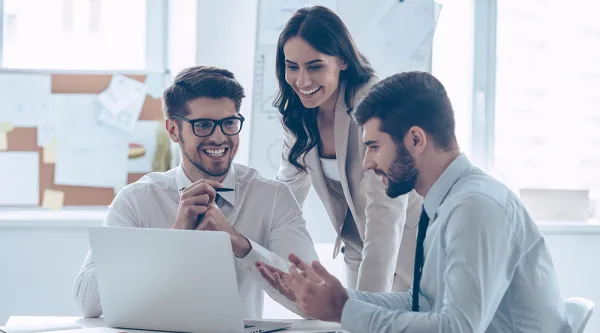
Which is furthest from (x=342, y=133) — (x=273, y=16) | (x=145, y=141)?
(x=145, y=141)

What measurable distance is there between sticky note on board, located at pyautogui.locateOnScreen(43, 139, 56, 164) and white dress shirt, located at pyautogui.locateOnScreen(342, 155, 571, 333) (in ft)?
7.66

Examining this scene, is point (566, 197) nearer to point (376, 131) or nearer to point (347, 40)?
point (347, 40)

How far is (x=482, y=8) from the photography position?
139 inches

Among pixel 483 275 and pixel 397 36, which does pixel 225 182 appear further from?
pixel 397 36

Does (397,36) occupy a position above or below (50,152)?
above

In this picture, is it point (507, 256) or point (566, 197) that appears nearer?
point (507, 256)

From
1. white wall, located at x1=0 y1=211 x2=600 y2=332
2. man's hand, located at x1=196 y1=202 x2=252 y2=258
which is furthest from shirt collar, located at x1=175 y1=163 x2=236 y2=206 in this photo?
white wall, located at x1=0 y1=211 x2=600 y2=332

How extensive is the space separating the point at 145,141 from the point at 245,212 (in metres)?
1.51

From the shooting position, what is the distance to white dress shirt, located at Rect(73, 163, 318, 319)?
1.95 m

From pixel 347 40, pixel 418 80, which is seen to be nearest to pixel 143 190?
pixel 347 40

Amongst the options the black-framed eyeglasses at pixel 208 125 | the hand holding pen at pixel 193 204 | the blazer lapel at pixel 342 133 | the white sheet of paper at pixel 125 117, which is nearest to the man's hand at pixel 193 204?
the hand holding pen at pixel 193 204

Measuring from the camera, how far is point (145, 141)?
339 cm

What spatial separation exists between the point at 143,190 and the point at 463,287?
1029 millimetres

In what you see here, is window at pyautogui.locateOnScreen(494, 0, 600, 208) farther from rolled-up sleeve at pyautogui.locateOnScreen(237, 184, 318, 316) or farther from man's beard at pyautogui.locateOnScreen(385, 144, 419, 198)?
man's beard at pyautogui.locateOnScreen(385, 144, 419, 198)
